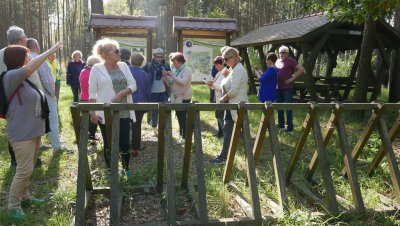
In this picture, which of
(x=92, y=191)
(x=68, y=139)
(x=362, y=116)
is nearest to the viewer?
(x=92, y=191)

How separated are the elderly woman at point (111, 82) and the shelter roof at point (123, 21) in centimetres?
495

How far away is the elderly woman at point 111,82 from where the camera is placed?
4297 mm

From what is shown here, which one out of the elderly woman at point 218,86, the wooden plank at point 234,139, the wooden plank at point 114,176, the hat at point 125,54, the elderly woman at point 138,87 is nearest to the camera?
the wooden plank at point 114,176

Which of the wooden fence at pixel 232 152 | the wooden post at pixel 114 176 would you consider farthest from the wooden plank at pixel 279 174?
the wooden post at pixel 114 176

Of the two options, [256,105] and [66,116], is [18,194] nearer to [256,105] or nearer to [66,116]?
[256,105]

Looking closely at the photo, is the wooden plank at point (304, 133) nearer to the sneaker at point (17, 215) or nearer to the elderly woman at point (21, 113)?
the elderly woman at point (21, 113)

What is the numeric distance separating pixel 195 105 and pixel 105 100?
1.39m

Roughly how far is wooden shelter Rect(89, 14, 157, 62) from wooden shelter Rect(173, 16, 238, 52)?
91 cm

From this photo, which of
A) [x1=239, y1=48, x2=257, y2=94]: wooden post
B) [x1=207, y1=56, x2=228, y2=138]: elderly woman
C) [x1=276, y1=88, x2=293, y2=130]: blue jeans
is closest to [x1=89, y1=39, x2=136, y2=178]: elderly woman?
[x1=207, y1=56, x2=228, y2=138]: elderly woman

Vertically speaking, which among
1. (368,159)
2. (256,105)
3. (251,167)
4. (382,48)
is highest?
(382,48)

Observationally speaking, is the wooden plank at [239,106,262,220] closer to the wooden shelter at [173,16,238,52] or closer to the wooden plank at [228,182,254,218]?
the wooden plank at [228,182,254,218]

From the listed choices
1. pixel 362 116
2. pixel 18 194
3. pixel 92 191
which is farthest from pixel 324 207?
pixel 362 116

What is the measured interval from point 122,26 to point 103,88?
5.18 metres

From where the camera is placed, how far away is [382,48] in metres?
9.86
